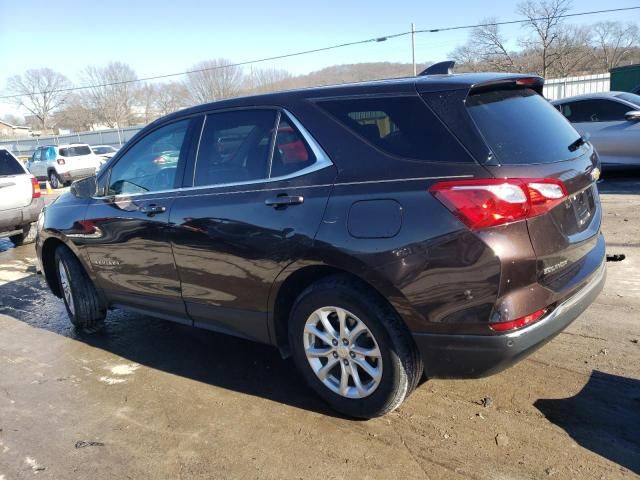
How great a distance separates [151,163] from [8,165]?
624cm

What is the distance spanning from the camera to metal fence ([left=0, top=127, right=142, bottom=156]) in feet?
144

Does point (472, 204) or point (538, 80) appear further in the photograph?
point (538, 80)

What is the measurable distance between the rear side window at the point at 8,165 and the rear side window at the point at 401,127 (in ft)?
25.6

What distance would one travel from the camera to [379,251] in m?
2.68

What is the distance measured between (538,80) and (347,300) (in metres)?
1.84

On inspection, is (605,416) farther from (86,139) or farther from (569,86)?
(86,139)

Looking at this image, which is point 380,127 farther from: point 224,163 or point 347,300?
point 224,163

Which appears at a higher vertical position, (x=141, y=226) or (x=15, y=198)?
(x=141, y=226)

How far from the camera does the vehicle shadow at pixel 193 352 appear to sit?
3.59 metres

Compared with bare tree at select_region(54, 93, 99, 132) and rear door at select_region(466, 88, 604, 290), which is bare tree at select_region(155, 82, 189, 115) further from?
rear door at select_region(466, 88, 604, 290)

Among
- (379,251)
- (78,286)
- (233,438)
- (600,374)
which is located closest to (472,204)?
(379,251)

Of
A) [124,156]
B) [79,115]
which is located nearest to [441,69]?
[124,156]

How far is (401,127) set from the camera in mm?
2793

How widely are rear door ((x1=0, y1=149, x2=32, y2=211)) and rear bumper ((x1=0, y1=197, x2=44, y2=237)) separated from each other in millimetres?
71
